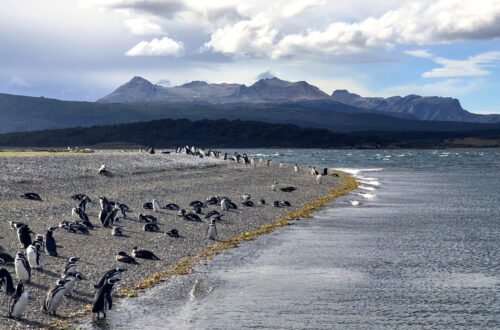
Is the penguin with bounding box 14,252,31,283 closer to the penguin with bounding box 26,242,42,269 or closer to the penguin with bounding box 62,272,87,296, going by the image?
the penguin with bounding box 26,242,42,269

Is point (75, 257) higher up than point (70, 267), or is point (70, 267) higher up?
point (75, 257)

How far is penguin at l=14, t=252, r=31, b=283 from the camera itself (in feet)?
56.7

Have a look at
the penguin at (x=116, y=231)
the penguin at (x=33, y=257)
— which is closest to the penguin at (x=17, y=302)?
the penguin at (x=33, y=257)

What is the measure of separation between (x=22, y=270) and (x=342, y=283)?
9.94 meters

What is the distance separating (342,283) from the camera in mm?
20406

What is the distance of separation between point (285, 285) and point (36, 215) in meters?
14.7

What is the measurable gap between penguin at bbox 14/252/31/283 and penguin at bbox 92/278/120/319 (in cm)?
267

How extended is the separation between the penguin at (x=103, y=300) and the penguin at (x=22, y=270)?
267 cm

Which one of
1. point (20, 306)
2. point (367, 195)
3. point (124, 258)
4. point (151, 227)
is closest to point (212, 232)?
point (151, 227)

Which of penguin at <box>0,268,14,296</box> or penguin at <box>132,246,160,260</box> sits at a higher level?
penguin at <box>0,268,14,296</box>

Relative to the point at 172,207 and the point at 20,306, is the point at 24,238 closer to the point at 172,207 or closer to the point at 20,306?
the point at 20,306

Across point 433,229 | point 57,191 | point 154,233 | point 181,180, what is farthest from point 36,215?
point 181,180

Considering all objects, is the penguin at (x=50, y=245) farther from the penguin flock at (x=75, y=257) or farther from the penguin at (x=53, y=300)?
the penguin at (x=53, y=300)

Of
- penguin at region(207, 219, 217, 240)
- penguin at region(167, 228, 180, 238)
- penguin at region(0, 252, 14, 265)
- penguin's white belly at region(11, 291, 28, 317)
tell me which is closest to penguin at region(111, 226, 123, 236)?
penguin at region(167, 228, 180, 238)
